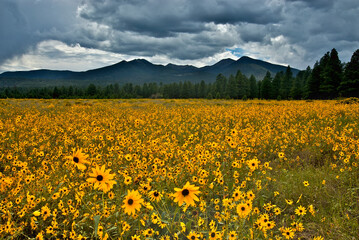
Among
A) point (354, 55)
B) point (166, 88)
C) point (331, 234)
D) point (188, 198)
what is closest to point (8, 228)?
point (188, 198)

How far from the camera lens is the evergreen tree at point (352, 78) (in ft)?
131

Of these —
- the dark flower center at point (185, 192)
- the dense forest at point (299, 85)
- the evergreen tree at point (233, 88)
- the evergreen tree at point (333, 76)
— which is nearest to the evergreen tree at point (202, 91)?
the dense forest at point (299, 85)

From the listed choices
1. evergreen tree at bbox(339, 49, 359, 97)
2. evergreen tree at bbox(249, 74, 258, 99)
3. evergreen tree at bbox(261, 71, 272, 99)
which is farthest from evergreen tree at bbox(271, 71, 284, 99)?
evergreen tree at bbox(339, 49, 359, 97)

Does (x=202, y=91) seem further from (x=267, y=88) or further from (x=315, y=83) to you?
(x=315, y=83)

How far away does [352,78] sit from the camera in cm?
4028

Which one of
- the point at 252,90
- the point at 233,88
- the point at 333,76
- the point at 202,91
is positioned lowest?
the point at 202,91

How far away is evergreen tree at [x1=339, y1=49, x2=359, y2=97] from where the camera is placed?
39.8m

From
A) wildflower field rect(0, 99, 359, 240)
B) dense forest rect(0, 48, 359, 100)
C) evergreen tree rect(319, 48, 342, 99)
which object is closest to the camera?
wildflower field rect(0, 99, 359, 240)

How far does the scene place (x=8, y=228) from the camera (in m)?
2.28

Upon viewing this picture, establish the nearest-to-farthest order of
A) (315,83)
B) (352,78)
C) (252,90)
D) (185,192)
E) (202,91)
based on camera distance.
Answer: (185,192) < (352,78) < (315,83) < (252,90) < (202,91)

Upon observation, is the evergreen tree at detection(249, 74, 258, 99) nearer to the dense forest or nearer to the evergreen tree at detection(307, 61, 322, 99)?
the dense forest

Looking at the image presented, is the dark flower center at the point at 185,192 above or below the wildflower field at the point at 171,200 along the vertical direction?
above

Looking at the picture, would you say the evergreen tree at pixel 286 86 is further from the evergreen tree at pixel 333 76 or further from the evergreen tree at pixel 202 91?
the evergreen tree at pixel 202 91

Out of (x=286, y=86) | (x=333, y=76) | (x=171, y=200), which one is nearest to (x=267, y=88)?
(x=286, y=86)
